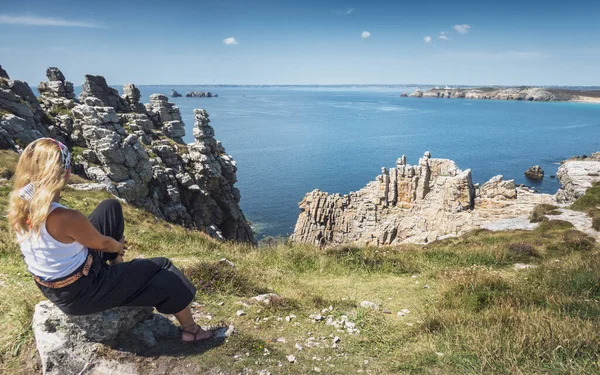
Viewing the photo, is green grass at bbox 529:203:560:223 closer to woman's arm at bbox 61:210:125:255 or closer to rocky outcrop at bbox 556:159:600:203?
rocky outcrop at bbox 556:159:600:203

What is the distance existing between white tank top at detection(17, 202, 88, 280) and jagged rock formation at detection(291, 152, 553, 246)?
31252 mm

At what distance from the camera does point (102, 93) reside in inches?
1946

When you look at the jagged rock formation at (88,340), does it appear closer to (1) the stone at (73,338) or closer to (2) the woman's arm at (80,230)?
(1) the stone at (73,338)

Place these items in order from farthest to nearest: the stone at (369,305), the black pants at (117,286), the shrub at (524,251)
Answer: the shrub at (524,251), the stone at (369,305), the black pants at (117,286)

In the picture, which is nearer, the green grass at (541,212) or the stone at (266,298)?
the stone at (266,298)

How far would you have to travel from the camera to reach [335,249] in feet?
52.4

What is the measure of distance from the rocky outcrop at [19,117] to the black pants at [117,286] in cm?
3346

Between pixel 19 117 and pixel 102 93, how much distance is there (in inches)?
617

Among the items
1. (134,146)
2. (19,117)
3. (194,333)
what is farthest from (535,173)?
(194,333)

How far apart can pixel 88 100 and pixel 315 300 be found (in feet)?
141

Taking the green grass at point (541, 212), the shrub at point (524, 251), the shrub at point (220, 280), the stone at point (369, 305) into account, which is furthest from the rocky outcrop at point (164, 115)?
the stone at point (369, 305)

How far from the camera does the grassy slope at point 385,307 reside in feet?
20.4

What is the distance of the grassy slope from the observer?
245 inches

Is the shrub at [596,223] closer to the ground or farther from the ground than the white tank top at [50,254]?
closer to the ground
